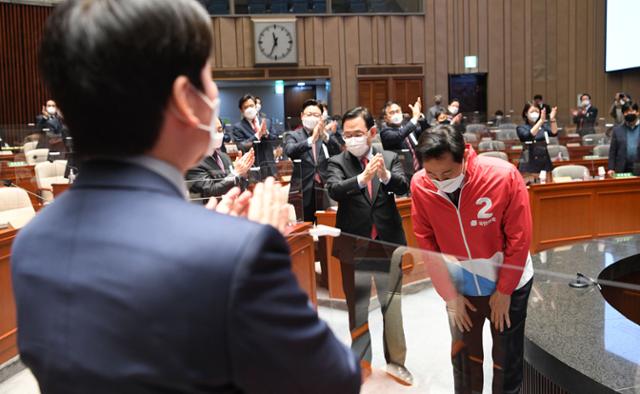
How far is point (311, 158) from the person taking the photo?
232 inches

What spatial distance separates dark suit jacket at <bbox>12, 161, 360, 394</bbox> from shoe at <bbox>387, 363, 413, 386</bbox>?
1.13 m

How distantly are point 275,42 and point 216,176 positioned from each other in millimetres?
13197

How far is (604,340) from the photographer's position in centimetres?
304

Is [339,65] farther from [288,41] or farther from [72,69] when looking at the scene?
[72,69]

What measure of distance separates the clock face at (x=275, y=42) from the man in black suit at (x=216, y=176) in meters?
12.6

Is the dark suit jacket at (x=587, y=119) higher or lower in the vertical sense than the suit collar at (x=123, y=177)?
higher

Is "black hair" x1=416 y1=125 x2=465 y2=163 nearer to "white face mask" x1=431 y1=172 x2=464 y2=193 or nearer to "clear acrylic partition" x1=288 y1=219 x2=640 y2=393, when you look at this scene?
"white face mask" x1=431 y1=172 x2=464 y2=193

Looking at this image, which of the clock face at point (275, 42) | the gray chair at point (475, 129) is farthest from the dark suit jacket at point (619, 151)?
the clock face at point (275, 42)

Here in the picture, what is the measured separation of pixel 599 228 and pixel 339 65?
11135mm

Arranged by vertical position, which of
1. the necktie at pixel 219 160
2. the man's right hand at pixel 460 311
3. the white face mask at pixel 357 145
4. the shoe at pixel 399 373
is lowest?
the shoe at pixel 399 373

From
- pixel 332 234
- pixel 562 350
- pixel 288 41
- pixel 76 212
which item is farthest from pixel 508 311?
pixel 288 41

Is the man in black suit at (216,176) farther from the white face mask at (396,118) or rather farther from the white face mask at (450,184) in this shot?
the white face mask at (396,118)

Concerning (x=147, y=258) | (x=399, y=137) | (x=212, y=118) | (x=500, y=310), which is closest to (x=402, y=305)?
(x=500, y=310)

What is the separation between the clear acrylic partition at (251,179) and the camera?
3.71m
